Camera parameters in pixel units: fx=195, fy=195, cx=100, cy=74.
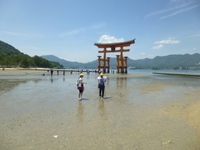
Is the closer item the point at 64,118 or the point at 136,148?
the point at 136,148

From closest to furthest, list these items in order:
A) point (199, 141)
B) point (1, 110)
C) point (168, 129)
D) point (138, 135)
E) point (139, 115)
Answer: point (199, 141), point (138, 135), point (168, 129), point (139, 115), point (1, 110)

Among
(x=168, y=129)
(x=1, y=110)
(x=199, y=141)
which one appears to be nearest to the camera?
(x=199, y=141)

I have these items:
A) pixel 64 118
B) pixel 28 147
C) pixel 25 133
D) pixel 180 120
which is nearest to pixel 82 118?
pixel 64 118

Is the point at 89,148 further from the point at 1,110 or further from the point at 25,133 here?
the point at 1,110

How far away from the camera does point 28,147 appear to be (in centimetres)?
491

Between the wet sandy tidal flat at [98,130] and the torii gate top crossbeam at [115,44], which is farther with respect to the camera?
the torii gate top crossbeam at [115,44]

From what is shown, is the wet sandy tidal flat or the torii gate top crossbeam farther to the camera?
the torii gate top crossbeam

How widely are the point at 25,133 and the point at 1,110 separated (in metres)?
3.95

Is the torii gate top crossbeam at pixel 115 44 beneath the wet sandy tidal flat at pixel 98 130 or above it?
above

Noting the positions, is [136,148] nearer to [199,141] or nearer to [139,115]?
[199,141]

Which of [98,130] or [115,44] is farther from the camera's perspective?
[115,44]

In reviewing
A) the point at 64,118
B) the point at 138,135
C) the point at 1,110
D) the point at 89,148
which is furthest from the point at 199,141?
the point at 1,110

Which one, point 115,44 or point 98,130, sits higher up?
point 115,44

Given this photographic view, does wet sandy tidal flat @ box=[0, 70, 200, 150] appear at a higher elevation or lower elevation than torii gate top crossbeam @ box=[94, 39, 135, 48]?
lower
